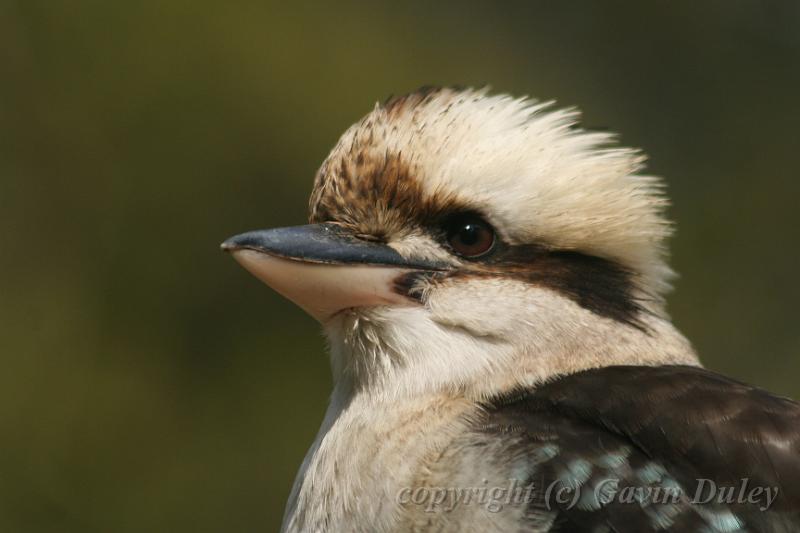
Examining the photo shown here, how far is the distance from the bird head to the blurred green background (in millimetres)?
3113

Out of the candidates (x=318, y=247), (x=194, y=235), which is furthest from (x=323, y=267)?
(x=194, y=235)

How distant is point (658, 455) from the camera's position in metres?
2.73

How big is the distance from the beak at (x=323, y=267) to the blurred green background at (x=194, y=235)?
129 inches

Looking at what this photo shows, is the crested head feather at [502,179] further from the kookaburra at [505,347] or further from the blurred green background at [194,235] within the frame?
the blurred green background at [194,235]

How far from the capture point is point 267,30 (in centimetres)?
737

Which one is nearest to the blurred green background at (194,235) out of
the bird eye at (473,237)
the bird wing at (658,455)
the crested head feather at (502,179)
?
the crested head feather at (502,179)

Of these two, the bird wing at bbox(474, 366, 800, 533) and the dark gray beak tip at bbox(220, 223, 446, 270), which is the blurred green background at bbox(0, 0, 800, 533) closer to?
the dark gray beak tip at bbox(220, 223, 446, 270)

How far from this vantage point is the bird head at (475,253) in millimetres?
3102

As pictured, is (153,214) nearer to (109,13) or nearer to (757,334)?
(109,13)

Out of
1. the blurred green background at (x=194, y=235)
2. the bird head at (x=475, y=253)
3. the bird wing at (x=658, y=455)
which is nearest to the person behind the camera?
the bird wing at (x=658, y=455)

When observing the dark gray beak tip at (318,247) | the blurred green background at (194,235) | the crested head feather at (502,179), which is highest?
the crested head feather at (502,179)

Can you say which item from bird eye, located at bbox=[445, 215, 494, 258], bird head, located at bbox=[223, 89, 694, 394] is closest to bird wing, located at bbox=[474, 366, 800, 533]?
bird head, located at bbox=[223, 89, 694, 394]

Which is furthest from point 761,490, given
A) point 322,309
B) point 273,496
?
point 273,496

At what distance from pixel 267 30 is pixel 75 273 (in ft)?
5.77
